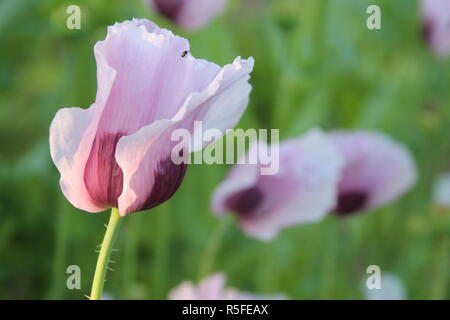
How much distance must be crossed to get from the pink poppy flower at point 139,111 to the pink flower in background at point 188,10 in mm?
313

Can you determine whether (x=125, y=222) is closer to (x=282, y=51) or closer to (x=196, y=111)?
(x=282, y=51)

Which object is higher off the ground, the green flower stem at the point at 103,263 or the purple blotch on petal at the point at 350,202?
the purple blotch on petal at the point at 350,202

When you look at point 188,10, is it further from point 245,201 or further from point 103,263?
point 103,263

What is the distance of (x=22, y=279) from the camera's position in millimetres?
735

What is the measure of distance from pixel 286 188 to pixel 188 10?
147 mm

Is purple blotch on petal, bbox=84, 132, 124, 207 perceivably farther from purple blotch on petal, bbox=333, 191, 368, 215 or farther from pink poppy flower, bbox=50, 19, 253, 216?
purple blotch on petal, bbox=333, 191, 368, 215

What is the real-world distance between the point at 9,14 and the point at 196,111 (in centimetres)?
52

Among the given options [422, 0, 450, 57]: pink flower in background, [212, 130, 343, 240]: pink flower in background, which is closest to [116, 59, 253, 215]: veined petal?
[212, 130, 343, 240]: pink flower in background

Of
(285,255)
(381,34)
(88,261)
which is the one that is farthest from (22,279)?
(381,34)

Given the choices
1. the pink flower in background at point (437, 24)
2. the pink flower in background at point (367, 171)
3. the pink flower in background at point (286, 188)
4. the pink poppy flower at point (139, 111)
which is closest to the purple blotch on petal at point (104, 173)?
the pink poppy flower at point (139, 111)

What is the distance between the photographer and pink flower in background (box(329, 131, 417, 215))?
1.85 feet

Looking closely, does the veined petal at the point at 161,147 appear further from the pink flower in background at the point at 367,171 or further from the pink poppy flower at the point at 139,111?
the pink flower in background at the point at 367,171

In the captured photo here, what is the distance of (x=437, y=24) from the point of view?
721mm

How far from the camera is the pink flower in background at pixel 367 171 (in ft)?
1.85
